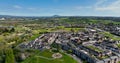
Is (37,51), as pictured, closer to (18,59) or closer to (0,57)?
(18,59)

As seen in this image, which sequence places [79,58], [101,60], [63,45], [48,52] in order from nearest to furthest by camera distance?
[101,60], [79,58], [48,52], [63,45]

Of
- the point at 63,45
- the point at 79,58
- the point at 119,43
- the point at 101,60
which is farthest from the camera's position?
the point at 119,43

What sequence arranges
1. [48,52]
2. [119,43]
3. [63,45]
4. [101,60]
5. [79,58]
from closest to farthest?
[101,60] < [79,58] < [48,52] < [63,45] < [119,43]

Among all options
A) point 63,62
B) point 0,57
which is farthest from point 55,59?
point 0,57

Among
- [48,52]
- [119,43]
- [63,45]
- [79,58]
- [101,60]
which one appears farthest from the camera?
[119,43]

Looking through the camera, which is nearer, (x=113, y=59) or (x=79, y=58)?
(x=113, y=59)

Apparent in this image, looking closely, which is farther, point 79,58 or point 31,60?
point 79,58

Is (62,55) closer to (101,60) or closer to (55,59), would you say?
(55,59)

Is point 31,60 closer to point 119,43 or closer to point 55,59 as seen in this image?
point 55,59

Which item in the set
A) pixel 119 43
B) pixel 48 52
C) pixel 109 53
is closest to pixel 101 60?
pixel 109 53
